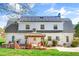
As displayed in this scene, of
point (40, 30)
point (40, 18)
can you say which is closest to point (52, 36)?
point (40, 30)

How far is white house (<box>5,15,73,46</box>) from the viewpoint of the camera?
6516mm

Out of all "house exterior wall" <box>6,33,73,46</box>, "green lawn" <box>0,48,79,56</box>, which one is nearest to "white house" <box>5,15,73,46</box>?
"house exterior wall" <box>6,33,73,46</box>

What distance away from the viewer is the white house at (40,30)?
6.52 m

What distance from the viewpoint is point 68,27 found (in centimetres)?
655

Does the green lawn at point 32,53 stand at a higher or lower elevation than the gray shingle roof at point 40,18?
lower

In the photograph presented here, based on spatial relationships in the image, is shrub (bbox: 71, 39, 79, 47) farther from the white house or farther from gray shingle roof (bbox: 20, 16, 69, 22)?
gray shingle roof (bbox: 20, 16, 69, 22)

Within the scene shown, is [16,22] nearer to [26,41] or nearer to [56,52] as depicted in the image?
[26,41]

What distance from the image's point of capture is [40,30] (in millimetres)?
6539

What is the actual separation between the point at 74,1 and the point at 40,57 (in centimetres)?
99

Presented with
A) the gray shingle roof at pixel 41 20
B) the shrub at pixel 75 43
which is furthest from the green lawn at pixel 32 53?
the gray shingle roof at pixel 41 20

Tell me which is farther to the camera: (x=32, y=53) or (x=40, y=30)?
→ (x=40, y=30)

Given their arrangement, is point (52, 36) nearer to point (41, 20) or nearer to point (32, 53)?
point (41, 20)

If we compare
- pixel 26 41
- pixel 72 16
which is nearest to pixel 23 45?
Result: pixel 26 41

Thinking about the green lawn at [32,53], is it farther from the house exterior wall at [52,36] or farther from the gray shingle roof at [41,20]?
the gray shingle roof at [41,20]
